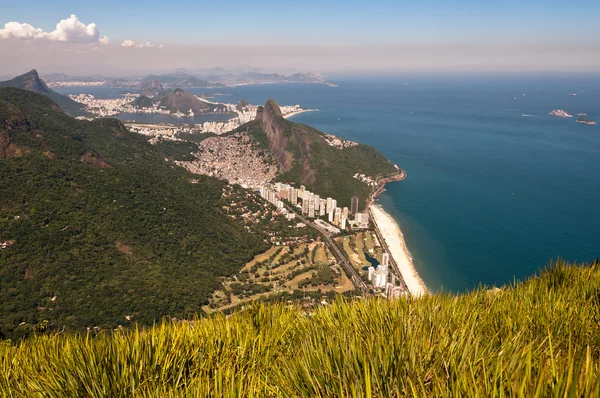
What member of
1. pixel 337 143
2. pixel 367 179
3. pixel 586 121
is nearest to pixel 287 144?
pixel 337 143

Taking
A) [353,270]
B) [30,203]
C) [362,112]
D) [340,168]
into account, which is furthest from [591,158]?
[30,203]

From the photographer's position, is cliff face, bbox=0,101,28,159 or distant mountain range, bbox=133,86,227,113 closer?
cliff face, bbox=0,101,28,159

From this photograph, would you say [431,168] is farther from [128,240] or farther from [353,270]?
[128,240]

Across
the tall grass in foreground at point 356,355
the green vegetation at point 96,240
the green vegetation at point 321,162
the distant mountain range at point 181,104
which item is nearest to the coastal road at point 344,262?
the green vegetation at point 96,240

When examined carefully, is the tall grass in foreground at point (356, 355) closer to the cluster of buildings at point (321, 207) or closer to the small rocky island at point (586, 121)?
the cluster of buildings at point (321, 207)

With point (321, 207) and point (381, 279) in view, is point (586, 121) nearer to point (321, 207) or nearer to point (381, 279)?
point (321, 207)

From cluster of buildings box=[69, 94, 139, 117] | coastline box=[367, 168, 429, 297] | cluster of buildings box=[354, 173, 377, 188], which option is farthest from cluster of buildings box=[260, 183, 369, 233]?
cluster of buildings box=[69, 94, 139, 117]

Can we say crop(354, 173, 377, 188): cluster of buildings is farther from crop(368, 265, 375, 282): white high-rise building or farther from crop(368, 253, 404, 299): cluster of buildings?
crop(368, 253, 404, 299): cluster of buildings
